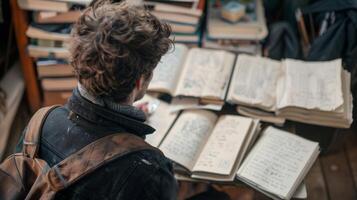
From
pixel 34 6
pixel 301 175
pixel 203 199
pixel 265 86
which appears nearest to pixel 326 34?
pixel 265 86


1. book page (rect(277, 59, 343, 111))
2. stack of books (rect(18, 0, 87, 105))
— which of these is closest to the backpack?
book page (rect(277, 59, 343, 111))

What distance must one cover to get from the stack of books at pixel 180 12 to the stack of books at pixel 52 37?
28cm

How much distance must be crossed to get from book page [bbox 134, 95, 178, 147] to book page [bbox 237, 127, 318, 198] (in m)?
0.27

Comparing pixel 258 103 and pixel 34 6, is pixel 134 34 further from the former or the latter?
pixel 34 6

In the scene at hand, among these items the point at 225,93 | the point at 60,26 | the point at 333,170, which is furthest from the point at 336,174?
the point at 60,26

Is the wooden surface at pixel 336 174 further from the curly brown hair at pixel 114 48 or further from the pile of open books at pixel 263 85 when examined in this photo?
the curly brown hair at pixel 114 48

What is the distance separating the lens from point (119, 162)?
977 mm

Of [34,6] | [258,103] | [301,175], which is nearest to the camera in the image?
[301,175]

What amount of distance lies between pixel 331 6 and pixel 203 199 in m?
1.00

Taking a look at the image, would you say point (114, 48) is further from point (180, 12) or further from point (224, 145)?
point (180, 12)

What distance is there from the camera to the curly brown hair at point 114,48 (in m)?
0.96

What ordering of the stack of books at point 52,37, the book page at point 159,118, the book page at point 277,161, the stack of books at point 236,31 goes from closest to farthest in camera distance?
the book page at point 277,161, the book page at point 159,118, the stack of books at point 52,37, the stack of books at point 236,31

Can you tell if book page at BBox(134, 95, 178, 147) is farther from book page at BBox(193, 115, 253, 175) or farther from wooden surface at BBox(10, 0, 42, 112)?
wooden surface at BBox(10, 0, 42, 112)

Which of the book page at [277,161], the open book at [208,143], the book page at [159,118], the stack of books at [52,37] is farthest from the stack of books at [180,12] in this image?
the book page at [277,161]
